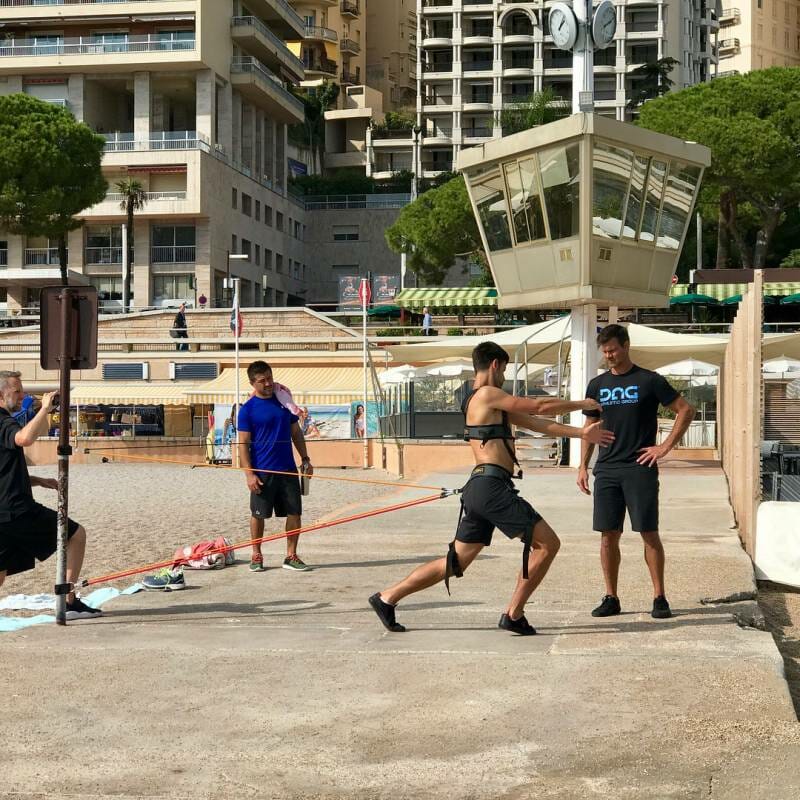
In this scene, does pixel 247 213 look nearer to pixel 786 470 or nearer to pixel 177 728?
pixel 786 470

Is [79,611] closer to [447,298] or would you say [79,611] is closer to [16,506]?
[16,506]

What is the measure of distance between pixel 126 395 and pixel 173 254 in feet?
98.0

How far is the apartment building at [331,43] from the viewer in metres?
110

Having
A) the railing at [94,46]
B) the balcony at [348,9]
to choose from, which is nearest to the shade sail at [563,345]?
the railing at [94,46]

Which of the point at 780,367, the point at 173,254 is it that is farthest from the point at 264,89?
the point at 780,367

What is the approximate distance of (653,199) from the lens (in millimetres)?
27938

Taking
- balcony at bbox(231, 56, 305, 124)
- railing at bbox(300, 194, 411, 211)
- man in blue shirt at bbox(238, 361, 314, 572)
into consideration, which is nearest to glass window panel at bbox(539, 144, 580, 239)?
man in blue shirt at bbox(238, 361, 314, 572)

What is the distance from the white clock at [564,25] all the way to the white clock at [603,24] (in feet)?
1.36

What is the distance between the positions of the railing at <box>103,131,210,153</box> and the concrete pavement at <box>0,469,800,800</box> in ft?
218

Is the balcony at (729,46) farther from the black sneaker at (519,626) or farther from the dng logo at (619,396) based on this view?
the black sneaker at (519,626)

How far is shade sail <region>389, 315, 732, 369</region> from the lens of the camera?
92.0 feet

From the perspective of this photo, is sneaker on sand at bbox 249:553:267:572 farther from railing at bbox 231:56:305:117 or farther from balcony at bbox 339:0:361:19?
balcony at bbox 339:0:361:19

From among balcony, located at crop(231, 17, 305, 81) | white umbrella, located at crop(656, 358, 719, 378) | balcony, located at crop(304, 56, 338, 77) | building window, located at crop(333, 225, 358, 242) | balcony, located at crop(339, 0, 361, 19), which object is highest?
balcony, located at crop(339, 0, 361, 19)

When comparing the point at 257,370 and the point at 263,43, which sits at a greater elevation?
the point at 263,43
